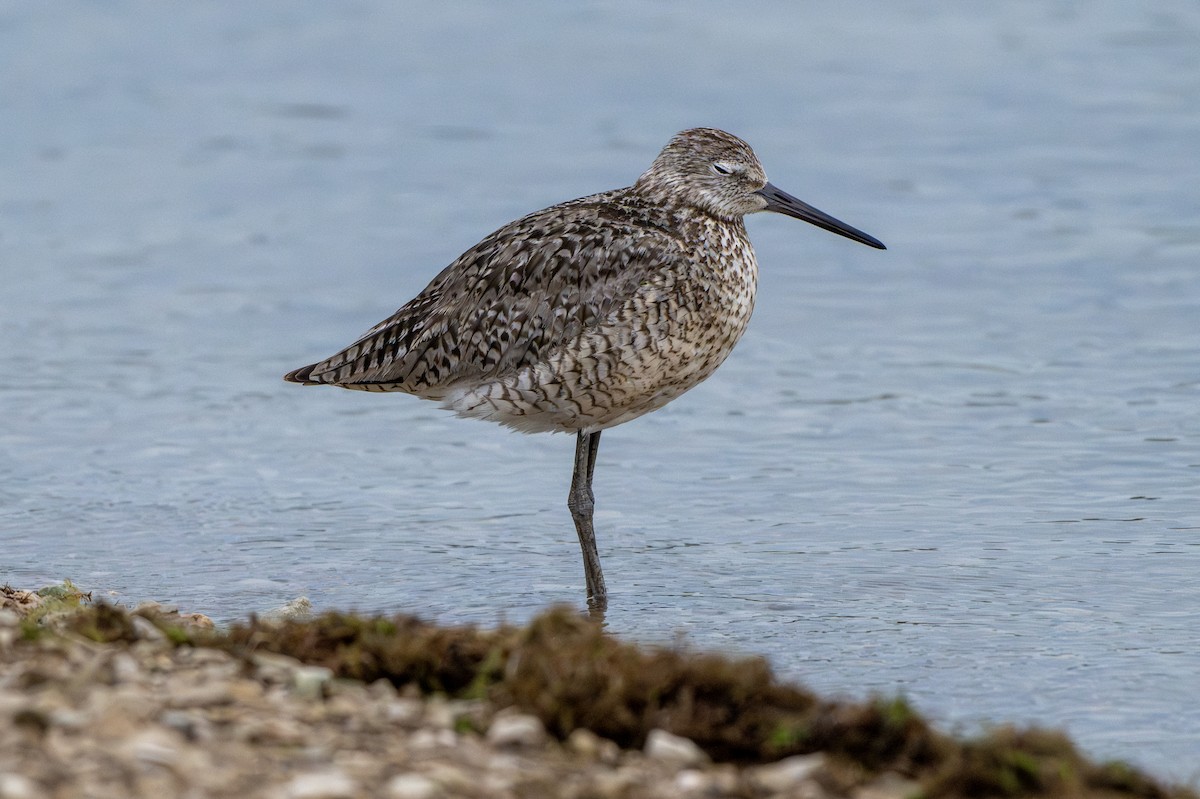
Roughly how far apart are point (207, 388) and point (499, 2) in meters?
11.6

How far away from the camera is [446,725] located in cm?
484

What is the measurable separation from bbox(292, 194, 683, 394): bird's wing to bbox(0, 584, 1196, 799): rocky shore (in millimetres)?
2649

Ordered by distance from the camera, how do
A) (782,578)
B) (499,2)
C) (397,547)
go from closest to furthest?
1. (782,578)
2. (397,547)
3. (499,2)

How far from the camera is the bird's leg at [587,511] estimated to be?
28.2ft

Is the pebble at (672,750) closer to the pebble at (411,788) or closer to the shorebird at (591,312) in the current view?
the pebble at (411,788)

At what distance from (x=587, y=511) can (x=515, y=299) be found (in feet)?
3.95

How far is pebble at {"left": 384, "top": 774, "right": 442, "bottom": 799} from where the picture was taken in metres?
4.25

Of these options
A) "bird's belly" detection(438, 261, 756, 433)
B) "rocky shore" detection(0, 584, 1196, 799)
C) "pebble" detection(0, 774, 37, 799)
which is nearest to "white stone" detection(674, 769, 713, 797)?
"rocky shore" detection(0, 584, 1196, 799)

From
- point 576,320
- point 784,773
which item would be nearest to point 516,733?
point 784,773

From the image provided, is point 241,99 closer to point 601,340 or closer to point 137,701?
point 601,340

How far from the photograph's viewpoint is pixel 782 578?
875 centimetres

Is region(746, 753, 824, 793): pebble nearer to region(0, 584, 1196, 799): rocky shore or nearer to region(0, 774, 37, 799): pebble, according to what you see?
region(0, 584, 1196, 799): rocky shore

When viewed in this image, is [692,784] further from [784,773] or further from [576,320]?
[576,320]

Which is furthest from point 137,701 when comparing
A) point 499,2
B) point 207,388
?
point 499,2
